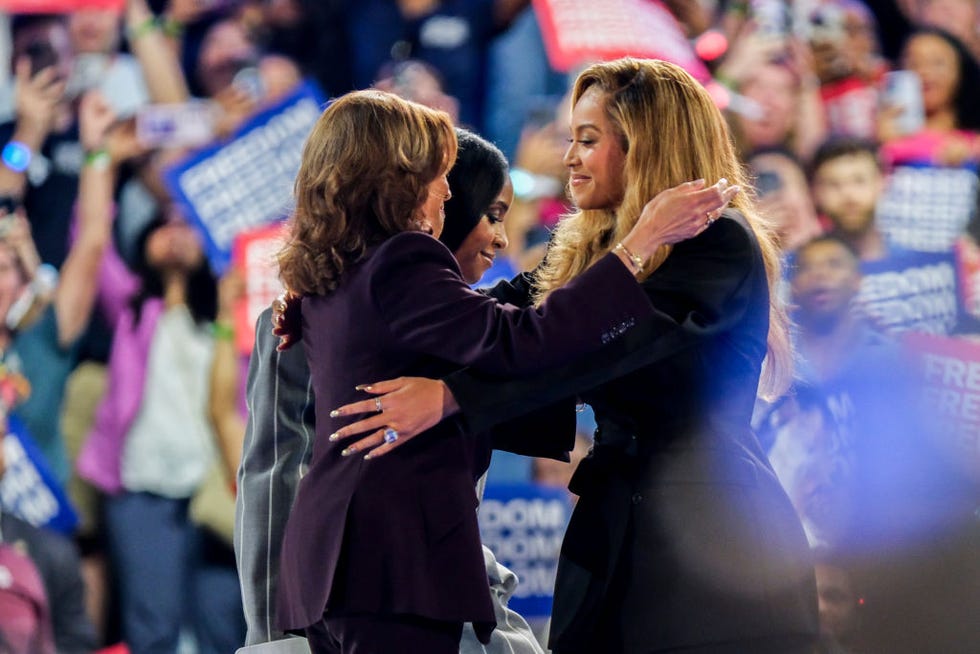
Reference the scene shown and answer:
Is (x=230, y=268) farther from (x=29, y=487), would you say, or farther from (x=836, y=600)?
(x=836, y=600)

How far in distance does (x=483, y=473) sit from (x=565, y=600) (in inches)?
10.6

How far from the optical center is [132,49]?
15.7 feet

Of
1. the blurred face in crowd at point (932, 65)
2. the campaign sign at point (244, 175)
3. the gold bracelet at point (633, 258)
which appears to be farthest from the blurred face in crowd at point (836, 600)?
the gold bracelet at point (633, 258)

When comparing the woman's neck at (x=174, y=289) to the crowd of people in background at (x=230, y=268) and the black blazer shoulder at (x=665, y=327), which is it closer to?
the crowd of people in background at (x=230, y=268)

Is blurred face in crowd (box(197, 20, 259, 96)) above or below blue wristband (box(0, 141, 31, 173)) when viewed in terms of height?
above

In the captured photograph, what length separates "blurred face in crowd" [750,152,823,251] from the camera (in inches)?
189

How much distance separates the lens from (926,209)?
16.1ft

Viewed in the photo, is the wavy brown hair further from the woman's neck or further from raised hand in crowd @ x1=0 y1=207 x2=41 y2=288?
raised hand in crowd @ x1=0 y1=207 x2=41 y2=288

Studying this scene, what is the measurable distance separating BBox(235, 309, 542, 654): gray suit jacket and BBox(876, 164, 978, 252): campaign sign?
3.28 metres

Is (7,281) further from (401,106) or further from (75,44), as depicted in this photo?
(401,106)

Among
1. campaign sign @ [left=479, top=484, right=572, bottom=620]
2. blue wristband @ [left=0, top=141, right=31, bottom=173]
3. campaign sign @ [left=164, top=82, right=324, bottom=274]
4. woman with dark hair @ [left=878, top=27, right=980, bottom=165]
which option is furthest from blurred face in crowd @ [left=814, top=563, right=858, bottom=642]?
blue wristband @ [left=0, top=141, right=31, bottom=173]

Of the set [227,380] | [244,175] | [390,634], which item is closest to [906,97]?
[244,175]

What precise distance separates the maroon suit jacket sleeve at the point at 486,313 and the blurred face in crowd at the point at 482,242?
0.42 meters

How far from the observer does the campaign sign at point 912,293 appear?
15.5ft
